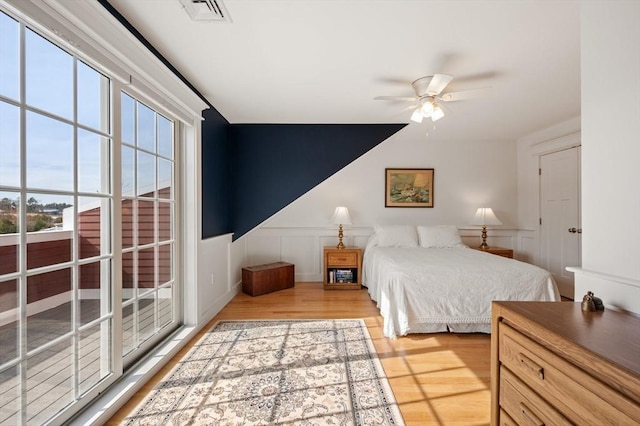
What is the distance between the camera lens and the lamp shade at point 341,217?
418 cm

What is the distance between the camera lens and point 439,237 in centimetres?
418

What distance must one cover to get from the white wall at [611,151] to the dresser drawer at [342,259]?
2.97 metres

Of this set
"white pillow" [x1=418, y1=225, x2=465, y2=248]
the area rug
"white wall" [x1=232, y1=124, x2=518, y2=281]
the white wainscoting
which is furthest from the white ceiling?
the area rug

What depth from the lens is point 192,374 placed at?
2.04 meters

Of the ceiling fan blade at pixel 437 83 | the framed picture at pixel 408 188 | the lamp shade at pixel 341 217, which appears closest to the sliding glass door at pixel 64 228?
the ceiling fan blade at pixel 437 83

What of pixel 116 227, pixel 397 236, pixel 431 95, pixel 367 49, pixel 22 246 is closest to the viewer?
pixel 22 246

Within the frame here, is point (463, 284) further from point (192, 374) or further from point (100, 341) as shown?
point (100, 341)

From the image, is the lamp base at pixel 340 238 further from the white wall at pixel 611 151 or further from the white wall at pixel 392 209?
the white wall at pixel 611 151

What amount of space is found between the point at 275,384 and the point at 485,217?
12.6 ft

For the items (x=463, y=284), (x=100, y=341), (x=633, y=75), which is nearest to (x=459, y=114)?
(x=463, y=284)

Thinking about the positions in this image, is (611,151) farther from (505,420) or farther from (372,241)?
(372,241)

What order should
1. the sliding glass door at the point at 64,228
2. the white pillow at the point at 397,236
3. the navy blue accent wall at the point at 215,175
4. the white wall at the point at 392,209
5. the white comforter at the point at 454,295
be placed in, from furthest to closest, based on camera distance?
the white wall at the point at 392,209 → the white pillow at the point at 397,236 → the navy blue accent wall at the point at 215,175 → the white comforter at the point at 454,295 → the sliding glass door at the point at 64,228

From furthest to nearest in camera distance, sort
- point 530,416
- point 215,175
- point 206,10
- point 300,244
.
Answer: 1. point 300,244
2. point 215,175
3. point 206,10
4. point 530,416

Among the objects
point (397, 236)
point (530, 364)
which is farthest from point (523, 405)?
point (397, 236)
